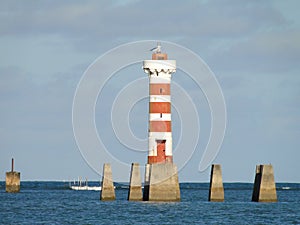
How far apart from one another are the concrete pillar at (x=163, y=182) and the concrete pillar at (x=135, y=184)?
3.46 metres

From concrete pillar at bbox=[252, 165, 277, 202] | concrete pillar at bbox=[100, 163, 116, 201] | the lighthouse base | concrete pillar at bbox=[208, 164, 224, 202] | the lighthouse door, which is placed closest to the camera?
the lighthouse base

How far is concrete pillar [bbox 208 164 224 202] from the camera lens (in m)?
52.2

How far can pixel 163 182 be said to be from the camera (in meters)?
49.2

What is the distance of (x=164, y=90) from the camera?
50.9 m

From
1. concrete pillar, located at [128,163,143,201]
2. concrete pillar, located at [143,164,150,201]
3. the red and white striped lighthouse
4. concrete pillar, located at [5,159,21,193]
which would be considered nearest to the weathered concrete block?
concrete pillar, located at [5,159,21,193]

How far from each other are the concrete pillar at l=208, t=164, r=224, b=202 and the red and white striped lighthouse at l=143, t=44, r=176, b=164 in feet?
8.50

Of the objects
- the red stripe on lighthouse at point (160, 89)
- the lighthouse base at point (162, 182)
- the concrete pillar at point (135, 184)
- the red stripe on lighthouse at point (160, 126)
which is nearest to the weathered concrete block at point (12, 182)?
the concrete pillar at point (135, 184)

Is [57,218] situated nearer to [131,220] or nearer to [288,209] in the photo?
[131,220]

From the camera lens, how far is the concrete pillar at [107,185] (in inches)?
2158

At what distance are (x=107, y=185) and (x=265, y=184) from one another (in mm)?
9362

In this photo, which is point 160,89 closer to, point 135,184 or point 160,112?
point 160,112

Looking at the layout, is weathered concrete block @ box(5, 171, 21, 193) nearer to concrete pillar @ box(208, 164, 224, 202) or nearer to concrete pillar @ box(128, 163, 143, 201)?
concrete pillar @ box(128, 163, 143, 201)

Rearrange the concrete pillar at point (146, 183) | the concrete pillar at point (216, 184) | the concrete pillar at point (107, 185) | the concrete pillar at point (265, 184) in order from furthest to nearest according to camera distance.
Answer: the concrete pillar at point (107, 185), the concrete pillar at point (216, 184), the concrete pillar at point (265, 184), the concrete pillar at point (146, 183)

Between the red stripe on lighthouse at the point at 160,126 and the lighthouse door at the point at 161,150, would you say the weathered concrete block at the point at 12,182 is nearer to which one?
the lighthouse door at the point at 161,150
